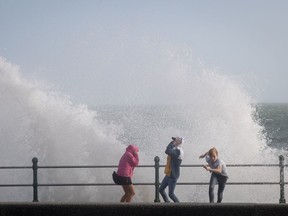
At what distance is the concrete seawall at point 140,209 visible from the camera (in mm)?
7527

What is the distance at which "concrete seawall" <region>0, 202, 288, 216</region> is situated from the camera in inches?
296

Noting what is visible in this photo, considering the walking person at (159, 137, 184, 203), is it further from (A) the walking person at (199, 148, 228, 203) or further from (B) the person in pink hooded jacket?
(B) the person in pink hooded jacket

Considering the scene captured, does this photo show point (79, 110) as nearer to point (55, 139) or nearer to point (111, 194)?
point (55, 139)

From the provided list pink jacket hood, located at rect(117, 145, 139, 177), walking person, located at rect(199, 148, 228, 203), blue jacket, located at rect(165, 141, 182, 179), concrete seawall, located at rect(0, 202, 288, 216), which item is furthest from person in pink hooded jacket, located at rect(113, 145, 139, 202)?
concrete seawall, located at rect(0, 202, 288, 216)

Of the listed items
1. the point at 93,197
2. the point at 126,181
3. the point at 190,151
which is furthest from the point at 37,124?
the point at 126,181

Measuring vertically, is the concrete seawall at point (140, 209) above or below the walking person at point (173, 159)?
below

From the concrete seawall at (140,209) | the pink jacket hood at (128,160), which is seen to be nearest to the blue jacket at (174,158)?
the pink jacket hood at (128,160)

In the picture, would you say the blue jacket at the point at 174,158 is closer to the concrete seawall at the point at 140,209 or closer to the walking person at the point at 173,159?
the walking person at the point at 173,159

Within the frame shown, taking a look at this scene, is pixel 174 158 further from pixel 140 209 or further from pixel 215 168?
pixel 140 209

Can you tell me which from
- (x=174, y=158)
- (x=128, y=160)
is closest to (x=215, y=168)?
(x=174, y=158)

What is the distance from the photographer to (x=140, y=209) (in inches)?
302

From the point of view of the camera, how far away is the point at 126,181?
399 inches

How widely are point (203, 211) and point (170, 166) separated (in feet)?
9.11

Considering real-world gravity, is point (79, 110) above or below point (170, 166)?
above
